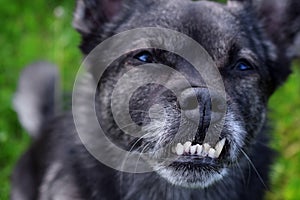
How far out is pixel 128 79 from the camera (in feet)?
12.1

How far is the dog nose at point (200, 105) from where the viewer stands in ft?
10.6

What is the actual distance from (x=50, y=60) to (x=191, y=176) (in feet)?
9.85

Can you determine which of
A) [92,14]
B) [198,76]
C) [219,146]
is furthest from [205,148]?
[92,14]

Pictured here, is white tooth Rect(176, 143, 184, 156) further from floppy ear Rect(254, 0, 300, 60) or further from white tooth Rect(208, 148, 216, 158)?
floppy ear Rect(254, 0, 300, 60)

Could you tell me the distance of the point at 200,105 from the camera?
3225mm

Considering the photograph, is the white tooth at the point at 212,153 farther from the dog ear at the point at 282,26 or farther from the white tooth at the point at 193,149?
the dog ear at the point at 282,26

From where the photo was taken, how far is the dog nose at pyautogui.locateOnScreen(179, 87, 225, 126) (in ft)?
10.6

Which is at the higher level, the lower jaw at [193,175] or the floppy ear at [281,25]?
the floppy ear at [281,25]

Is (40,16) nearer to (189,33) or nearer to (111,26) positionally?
(111,26)

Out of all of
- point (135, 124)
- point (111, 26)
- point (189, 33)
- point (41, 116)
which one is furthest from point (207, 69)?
point (41, 116)

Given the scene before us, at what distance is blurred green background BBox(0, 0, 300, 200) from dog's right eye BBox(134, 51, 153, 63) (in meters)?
2.07

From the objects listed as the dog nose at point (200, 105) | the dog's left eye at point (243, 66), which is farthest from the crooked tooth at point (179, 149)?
the dog's left eye at point (243, 66)

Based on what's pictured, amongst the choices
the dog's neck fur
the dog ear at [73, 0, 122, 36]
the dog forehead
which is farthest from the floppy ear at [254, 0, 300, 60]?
the dog ear at [73, 0, 122, 36]

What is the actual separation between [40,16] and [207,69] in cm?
353
